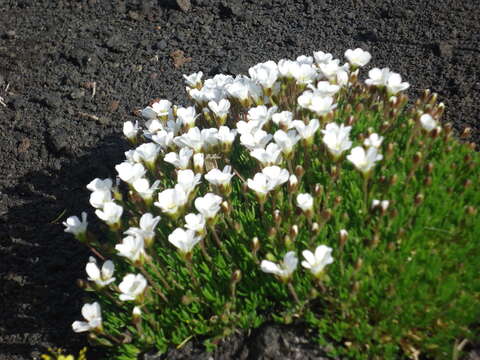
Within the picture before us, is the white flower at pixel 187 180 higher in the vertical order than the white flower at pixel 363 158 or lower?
lower

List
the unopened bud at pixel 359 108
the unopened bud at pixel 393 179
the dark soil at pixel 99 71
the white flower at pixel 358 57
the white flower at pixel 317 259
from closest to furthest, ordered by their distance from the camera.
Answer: the white flower at pixel 317 259
the unopened bud at pixel 393 179
the unopened bud at pixel 359 108
the white flower at pixel 358 57
the dark soil at pixel 99 71

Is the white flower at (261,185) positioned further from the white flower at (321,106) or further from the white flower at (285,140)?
the white flower at (321,106)

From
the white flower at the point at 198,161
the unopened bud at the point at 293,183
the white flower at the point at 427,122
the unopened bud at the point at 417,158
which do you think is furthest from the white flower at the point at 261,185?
the white flower at the point at 427,122

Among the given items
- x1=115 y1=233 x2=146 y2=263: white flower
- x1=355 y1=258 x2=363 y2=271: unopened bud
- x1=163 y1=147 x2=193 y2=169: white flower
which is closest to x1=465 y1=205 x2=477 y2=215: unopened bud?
x1=355 y1=258 x2=363 y2=271: unopened bud

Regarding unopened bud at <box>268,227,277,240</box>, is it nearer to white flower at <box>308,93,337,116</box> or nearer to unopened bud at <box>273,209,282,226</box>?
unopened bud at <box>273,209,282,226</box>

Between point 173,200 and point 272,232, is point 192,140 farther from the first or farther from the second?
point 272,232

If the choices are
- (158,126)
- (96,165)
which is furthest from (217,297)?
(96,165)
